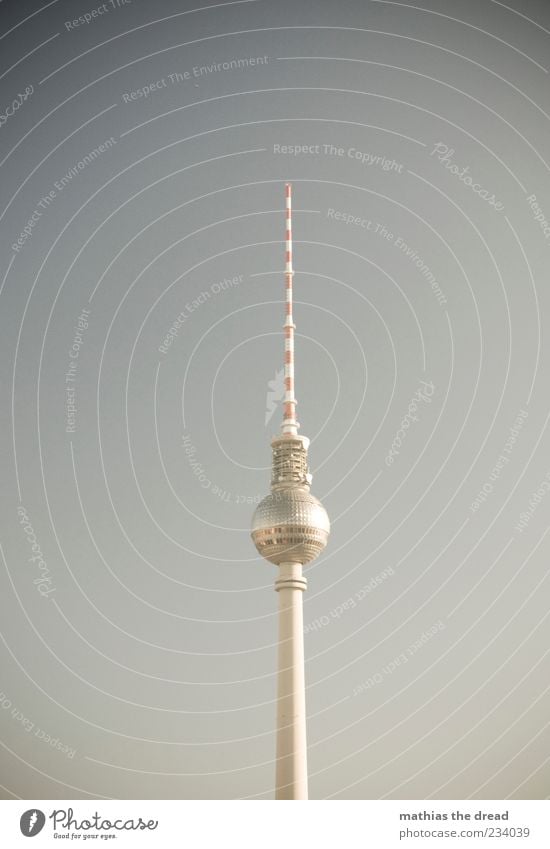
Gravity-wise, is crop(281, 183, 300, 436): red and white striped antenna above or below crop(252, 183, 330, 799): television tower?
above

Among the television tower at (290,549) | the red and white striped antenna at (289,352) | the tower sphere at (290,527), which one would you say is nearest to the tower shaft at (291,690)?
the television tower at (290,549)

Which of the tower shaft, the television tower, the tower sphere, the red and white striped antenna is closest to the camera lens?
the tower shaft

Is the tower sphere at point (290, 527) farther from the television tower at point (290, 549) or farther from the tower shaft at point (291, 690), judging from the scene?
the tower shaft at point (291, 690)

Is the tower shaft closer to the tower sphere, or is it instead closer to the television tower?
the television tower

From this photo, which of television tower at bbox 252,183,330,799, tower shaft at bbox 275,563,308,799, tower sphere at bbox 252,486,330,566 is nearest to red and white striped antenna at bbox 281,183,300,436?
television tower at bbox 252,183,330,799

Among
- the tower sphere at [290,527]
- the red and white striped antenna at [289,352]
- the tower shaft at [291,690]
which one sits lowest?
the tower shaft at [291,690]

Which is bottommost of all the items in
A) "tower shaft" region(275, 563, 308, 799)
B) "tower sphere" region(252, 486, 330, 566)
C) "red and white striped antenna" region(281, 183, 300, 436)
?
"tower shaft" region(275, 563, 308, 799)

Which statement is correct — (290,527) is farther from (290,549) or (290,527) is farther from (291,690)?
(291,690)

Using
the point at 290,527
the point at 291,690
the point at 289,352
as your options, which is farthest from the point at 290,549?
the point at 289,352
